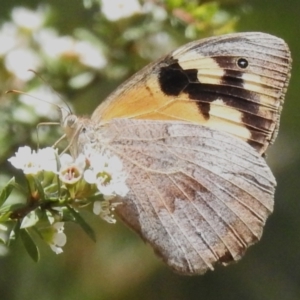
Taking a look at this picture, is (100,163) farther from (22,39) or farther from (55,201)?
(22,39)

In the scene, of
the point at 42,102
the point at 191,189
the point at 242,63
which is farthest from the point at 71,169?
the point at 42,102

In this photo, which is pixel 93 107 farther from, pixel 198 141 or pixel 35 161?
pixel 35 161

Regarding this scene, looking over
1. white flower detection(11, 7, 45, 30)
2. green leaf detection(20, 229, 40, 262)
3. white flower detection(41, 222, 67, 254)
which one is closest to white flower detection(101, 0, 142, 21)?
white flower detection(11, 7, 45, 30)

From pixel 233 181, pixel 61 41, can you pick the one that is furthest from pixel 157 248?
pixel 61 41

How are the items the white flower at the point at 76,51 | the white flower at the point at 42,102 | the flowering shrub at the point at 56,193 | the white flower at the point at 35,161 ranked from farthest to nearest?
1. the white flower at the point at 76,51
2. the white flower at the point at 42,102
3. the white flower at the point at 35,161
4. the flowering shrub at the point at 56,193

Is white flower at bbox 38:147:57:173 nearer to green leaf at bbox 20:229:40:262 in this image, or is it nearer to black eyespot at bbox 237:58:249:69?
green leaf at bbox 20:229:40:262

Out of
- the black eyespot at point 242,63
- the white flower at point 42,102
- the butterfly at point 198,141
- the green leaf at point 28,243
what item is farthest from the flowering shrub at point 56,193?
the white flower at point 42,102

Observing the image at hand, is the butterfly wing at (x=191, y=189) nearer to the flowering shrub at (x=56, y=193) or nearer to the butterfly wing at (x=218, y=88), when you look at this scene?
the butterfly wing at (x=218, y=88)
